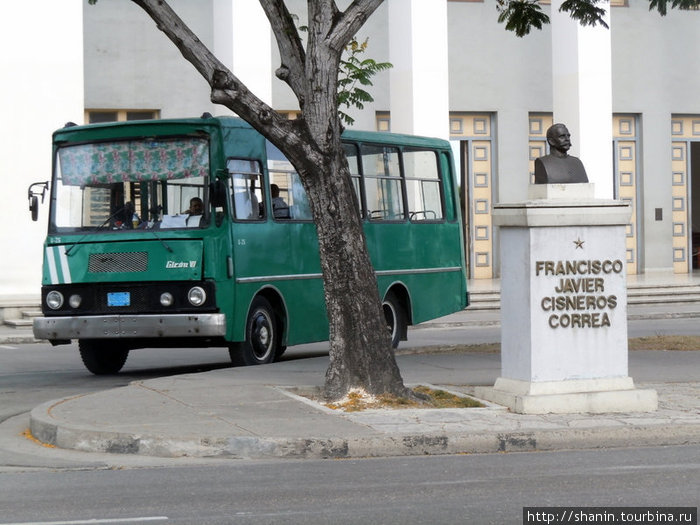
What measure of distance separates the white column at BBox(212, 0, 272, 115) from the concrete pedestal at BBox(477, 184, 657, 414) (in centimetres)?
1701

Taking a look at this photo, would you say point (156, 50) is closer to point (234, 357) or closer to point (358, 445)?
point (234, 357)

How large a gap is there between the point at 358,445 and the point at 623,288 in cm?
321

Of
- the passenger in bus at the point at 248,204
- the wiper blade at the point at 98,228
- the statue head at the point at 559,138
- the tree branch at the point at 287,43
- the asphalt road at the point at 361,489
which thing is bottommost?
the asphalt road at the point at 361,489

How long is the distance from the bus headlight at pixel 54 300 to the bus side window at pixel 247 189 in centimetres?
222

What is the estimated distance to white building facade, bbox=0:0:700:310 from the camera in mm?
25656

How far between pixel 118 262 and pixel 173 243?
676 mm

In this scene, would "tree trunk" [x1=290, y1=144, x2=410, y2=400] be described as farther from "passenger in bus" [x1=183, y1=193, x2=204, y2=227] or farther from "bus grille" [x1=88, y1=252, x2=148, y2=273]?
"bus grille" [x1=88, y1=252, x2=148, y2=273]

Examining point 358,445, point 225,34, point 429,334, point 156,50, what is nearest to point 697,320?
point 429,334

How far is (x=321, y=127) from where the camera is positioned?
485 inches

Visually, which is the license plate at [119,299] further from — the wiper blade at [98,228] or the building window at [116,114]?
the building window at [116,114]

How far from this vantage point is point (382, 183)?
61.9 ft

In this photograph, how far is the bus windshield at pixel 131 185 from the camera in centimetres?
1562

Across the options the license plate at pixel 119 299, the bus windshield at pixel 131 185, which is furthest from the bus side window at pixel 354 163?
the license plate at pixel 119 299

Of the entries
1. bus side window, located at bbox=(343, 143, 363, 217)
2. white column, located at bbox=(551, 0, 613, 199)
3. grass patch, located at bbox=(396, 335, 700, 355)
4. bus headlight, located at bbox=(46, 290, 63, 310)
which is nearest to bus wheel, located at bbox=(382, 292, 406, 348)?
grass patch, located at bbox=(396, 335, 700, 355)
